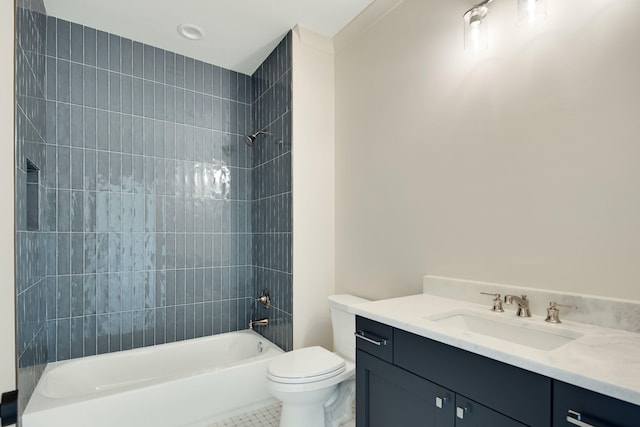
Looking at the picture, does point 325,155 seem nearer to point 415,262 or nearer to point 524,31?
point 415,262

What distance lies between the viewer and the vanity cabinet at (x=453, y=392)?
2.53 ft

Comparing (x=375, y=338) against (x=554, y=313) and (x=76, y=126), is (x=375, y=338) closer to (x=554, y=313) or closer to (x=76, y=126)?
(x=554, y=313)

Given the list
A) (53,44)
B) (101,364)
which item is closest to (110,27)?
(53,44)

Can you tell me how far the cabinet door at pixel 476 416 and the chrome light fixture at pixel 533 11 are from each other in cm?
143

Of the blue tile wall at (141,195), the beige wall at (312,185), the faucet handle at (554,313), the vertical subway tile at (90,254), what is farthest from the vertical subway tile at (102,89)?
the faucet handle at (554,313)

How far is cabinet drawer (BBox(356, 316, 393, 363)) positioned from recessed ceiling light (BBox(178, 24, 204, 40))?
7.38 ft

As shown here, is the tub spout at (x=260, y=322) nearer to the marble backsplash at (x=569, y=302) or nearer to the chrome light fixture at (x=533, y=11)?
the marble backsplash at (x=569, y=302)

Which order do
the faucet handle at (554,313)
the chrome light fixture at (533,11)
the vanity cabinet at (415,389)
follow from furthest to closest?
the chrome light fixture at (533,11)
the faucet handle at (554,313)
the vanity cabinet at (415,389)

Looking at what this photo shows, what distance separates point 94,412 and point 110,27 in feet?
8.11

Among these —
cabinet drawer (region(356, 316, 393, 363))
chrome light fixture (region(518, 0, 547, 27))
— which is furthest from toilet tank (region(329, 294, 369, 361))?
chrome light fixture (region(518, 0, 547, 27))

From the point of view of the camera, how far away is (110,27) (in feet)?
7.79

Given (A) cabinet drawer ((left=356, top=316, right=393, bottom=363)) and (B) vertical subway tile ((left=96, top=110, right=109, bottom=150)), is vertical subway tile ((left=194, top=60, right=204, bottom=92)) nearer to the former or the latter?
(B) vertical subway tile ((left=96, top=110, right=109, bottom=150))

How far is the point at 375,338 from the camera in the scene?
4.49 ft

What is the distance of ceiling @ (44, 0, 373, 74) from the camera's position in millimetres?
2133
